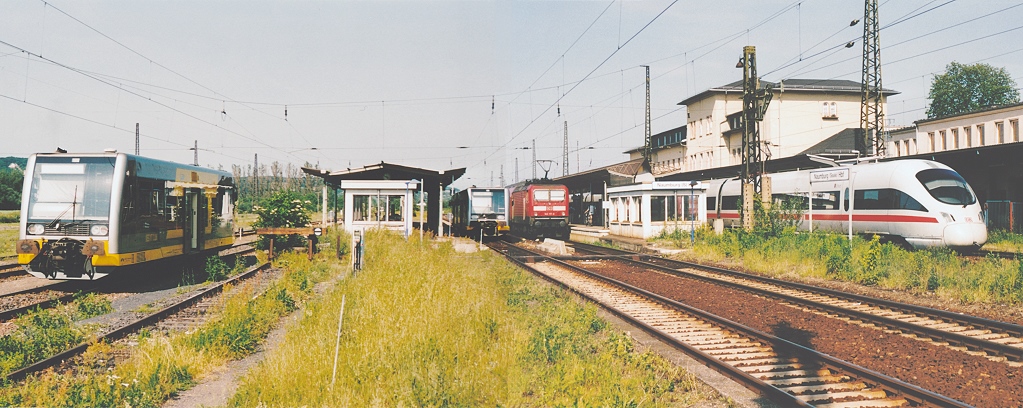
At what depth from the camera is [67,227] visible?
40.3 ft

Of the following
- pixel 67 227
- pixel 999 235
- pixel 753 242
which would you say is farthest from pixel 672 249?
pixel 67 227

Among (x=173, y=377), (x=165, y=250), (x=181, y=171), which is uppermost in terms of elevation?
(x=181, y=171)

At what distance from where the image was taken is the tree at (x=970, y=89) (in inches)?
2665

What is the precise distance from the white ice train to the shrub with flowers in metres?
16.1

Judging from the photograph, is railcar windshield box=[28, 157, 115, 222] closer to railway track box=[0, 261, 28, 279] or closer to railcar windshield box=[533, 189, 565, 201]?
railway track box=[0, 261, 28, 279]

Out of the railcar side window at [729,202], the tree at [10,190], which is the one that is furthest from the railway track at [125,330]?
the tree at [10,190]

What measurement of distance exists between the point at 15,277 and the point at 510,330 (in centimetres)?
1448

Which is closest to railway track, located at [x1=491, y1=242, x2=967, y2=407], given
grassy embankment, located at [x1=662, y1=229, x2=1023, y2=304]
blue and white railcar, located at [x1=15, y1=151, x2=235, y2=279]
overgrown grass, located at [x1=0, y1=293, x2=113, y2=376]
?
grassy embankment, located at [x1=662, y1=229, x2=1023, y2=304]

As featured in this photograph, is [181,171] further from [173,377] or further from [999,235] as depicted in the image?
[999,235]

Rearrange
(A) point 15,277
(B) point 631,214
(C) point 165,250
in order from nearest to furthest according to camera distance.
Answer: (C) point 165,250
(A) point 15,277
(B) point 631,214

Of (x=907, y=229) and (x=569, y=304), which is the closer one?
(x=569, y=304)

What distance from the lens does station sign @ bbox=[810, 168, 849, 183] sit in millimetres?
18156

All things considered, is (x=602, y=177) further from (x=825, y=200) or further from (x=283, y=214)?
(x=283, y=214)

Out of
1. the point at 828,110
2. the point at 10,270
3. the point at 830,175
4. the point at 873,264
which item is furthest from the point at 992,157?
the point at 828,110
